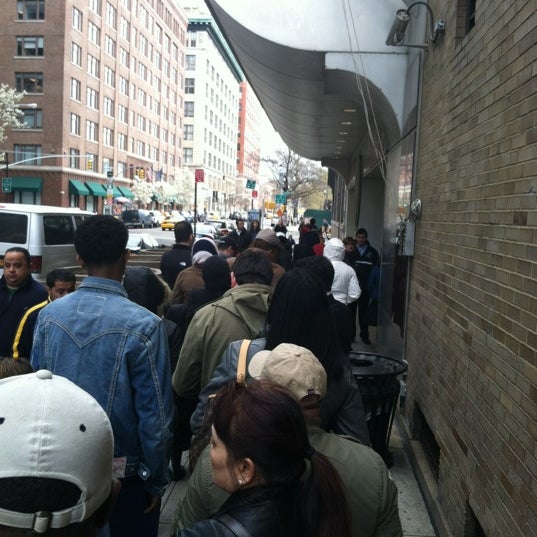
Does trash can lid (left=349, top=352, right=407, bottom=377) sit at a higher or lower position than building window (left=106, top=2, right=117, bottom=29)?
lower

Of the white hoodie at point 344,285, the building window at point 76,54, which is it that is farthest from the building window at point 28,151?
the white hoodie at point 344,285

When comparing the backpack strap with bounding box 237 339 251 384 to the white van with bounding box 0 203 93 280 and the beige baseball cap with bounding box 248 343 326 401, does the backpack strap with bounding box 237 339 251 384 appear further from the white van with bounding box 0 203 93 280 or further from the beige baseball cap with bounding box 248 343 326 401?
the white van with bounding box 0 203 93 280

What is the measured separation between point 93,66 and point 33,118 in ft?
29.8

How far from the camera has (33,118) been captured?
5538cm

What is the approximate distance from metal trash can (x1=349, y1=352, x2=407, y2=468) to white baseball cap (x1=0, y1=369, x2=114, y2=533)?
3247 mm

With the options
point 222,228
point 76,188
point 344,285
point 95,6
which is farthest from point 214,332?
point 95,6

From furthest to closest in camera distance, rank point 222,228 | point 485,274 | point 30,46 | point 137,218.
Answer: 1. point 137,218
2. point 30,46
3. point 222,228
4. point 485,274

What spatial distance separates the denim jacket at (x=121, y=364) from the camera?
8.90 ft

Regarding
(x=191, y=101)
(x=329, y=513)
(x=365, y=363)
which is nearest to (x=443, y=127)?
(x=365, y=363)

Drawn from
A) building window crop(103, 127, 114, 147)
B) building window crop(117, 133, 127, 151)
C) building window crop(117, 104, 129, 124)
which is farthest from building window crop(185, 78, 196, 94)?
building window crop(103, 127, 114, 147)

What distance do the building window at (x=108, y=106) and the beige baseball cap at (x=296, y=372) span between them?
2577 inches

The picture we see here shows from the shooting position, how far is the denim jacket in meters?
2.71

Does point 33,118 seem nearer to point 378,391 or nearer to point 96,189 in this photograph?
point 96,189

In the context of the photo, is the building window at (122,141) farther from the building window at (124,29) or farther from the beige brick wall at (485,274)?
the beige brick wall at (485,274)
